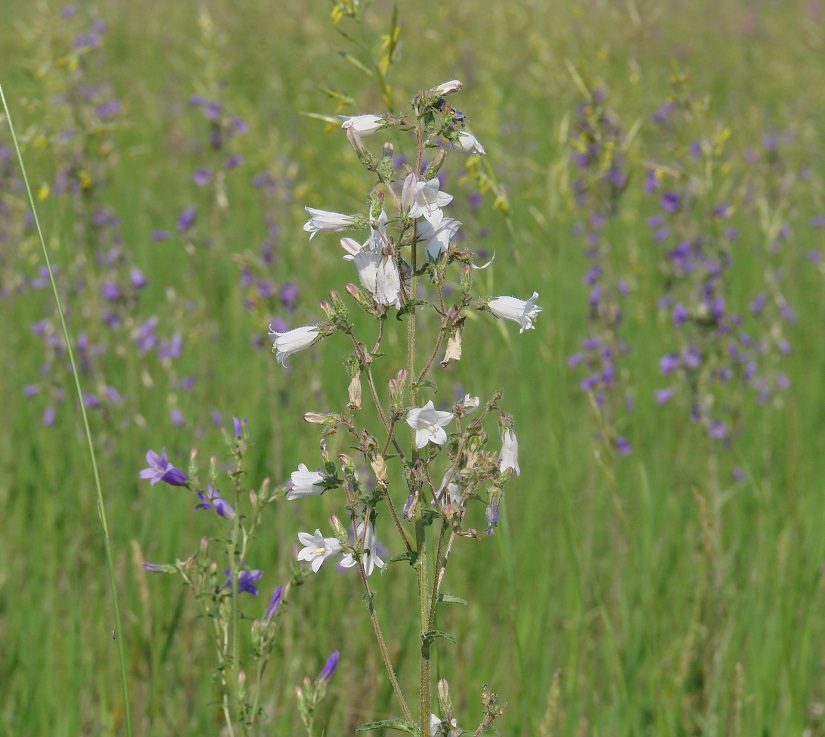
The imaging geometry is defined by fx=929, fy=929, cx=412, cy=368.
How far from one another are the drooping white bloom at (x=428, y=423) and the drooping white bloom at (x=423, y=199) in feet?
0.91

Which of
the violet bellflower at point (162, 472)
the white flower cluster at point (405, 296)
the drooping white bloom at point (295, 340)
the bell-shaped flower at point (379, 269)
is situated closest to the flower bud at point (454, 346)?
the white flower cluster at point (405, 296)

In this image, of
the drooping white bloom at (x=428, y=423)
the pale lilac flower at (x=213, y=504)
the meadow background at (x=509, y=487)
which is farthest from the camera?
the meadow background at (x=509, y=487)

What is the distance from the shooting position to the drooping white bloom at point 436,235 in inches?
54.2

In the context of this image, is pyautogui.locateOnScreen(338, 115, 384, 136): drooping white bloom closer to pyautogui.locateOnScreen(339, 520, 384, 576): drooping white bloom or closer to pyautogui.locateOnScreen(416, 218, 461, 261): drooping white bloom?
pyautogui.locateOnScreen(416, 218, 461, 261): drooping white bloom

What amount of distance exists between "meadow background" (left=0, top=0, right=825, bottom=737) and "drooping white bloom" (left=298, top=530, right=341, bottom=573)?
52 centimetres

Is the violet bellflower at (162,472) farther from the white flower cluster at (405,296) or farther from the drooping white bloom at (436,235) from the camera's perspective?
the drooping white bloom at (436,235)

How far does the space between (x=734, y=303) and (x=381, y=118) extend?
4798mm

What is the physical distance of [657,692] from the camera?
2.05m

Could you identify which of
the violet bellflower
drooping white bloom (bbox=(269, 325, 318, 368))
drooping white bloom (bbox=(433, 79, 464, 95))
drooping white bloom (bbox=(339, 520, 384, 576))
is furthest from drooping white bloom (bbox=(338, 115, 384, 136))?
the violet bellflower

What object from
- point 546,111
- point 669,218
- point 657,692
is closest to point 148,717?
point 657,692

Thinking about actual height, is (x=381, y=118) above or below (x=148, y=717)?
above

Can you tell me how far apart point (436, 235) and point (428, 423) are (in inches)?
11.6

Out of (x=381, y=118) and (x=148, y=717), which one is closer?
(x=381, y=118)

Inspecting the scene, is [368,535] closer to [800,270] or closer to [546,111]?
[800,270]
